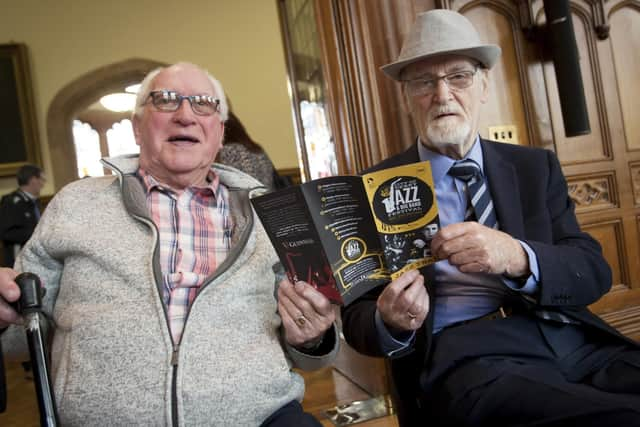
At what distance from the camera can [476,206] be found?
146 centimetres

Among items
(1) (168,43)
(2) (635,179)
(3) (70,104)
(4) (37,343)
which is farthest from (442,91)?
(3) (70,104)

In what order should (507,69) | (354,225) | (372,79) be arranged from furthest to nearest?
(507,69), (372,79), (354,225)

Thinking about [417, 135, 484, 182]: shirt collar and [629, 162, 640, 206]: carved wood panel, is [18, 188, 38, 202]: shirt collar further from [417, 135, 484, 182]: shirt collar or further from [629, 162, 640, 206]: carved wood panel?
[629, 162, 640, 206]: carved wood panel

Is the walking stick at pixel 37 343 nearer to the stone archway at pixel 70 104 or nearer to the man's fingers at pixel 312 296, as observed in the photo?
the man's fingers at pixel 312 296

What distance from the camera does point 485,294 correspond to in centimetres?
142

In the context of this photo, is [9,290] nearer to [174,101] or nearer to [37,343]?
[37,343]

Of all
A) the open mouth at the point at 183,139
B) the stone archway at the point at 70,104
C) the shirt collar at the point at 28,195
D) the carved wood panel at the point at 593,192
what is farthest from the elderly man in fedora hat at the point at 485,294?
the stone archway at the point at 70,104

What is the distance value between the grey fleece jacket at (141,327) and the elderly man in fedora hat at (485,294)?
0.93 ft

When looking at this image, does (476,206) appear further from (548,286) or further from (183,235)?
(183,235)

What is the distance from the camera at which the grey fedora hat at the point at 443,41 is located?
1482mm

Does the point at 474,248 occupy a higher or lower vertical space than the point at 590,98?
lower

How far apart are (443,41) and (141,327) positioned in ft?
3.67

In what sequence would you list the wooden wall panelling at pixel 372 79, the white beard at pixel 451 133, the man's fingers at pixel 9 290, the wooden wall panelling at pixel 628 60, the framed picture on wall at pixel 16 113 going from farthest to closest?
1. the framed picture on wall at pixel 16 113
2. the wooden wall panelling at pixel 628 60
3. the wooden wall panelling at pixel 372 79
4. the white beard at pixel 451 133
5. the man's fingers at pixel 9 290

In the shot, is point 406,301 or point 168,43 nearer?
point 406,301
